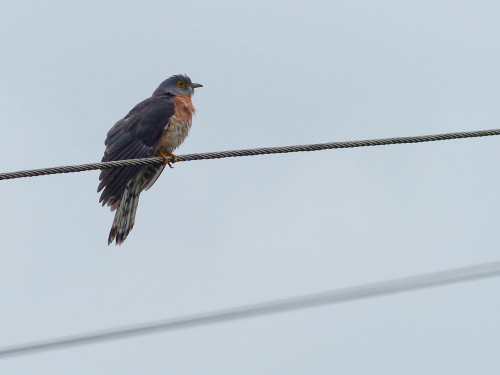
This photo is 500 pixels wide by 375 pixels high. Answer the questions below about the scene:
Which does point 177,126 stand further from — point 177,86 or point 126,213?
point 177,86

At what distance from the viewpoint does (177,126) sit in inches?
411

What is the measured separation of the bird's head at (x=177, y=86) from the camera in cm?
1154

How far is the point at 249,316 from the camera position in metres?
3.71

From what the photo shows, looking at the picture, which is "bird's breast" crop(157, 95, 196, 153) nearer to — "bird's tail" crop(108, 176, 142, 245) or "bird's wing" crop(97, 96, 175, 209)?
"bird's wing" crop(97, 96, 175, 209)

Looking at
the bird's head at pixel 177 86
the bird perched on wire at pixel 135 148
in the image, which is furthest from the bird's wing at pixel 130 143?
the bird's head at pixel 177 86

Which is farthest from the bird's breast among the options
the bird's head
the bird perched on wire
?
the bird's head

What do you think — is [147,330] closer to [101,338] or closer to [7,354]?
[101,338]

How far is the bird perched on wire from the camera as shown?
383 inches

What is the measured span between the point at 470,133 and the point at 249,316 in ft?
11.5

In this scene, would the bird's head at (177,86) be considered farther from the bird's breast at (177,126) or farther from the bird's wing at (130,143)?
the bird's wing at (130,143)

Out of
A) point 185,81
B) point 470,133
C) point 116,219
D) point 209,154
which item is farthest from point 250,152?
point 185,81

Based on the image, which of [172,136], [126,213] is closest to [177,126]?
[172,136]

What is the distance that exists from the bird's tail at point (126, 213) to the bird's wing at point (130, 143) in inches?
3.8

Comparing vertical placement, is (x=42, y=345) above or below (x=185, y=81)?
below
